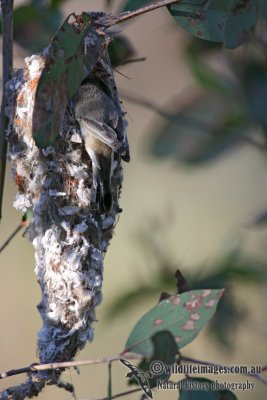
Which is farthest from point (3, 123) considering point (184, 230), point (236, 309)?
point (184, 230)

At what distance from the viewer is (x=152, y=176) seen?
757 cm

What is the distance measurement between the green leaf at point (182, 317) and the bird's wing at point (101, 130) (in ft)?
2.17

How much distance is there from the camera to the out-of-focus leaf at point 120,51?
218 centimetres

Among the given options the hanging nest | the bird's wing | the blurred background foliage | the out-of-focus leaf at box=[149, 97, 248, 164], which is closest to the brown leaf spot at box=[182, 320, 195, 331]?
the hanging nest

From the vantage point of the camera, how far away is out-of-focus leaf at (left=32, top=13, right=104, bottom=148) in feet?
4.47

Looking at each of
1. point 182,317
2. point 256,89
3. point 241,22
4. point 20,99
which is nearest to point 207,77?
point 256,89

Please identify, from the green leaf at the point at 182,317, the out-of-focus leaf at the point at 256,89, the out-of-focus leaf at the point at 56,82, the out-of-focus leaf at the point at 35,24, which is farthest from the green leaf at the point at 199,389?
the out-of-focus leaf at the point at 35,24

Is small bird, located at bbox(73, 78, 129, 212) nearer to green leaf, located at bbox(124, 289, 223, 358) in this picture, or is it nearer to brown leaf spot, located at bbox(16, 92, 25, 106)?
brown leaf spot, located at bbox(16, 92, 25, 106)

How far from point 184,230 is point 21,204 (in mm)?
5002

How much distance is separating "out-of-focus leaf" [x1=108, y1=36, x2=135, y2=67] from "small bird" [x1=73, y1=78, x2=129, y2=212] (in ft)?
0.46

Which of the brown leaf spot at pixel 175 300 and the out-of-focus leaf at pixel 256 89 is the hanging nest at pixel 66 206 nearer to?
the brown leaf spot at pixel 175 300

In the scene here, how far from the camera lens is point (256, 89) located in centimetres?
239

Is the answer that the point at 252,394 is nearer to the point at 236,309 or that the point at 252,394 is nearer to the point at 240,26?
the point at 236,309

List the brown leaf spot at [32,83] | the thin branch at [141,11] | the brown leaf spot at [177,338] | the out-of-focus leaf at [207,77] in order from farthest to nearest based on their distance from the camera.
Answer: the out-of-focus leaf at [207,77] < the brown leaf spot at [32,83] < the thin branch at [141,11] < the brown leaf spot at [177,338]
